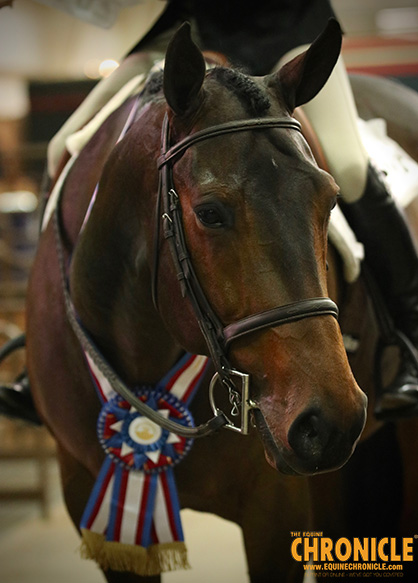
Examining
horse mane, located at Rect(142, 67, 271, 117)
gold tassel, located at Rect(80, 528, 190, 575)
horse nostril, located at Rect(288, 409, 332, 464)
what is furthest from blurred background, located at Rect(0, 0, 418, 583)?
horse nostril, located at Rect(288, 409, 332, 464)

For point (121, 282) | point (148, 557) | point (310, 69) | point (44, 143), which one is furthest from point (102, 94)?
point (44, 143)

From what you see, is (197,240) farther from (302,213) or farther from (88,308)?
(88,308)

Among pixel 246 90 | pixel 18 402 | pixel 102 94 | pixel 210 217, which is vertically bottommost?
pixel 18 402

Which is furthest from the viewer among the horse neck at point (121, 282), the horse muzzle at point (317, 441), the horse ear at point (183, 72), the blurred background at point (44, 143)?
the blurred background at point (44, 143)

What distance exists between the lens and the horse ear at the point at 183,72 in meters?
0.99

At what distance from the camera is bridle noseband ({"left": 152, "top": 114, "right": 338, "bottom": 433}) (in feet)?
3.02

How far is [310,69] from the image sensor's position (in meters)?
1.09

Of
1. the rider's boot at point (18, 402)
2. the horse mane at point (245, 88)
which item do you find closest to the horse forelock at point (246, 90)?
the horse mane at point (245, 88)

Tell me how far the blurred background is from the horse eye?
91 cm

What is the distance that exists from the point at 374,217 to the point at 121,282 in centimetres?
63

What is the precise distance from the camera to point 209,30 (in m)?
1.65

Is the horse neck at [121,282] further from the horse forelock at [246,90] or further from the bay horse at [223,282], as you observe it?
→ the horse forelock at [246,90]

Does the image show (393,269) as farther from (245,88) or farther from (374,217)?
(245,88)

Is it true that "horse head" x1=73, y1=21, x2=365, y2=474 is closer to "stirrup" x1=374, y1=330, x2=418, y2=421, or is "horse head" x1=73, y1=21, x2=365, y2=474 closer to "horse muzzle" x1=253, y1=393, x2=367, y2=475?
"horse muzzle" x1=253, y1=393, x2=367, y2=475
